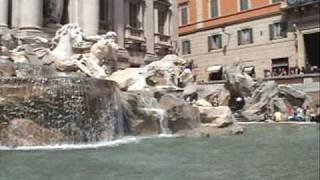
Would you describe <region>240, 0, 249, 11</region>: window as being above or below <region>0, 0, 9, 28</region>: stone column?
above

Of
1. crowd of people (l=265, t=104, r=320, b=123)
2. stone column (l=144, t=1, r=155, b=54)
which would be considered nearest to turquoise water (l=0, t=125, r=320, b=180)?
crowd of people (l=265, t=104, r=320, b=123)

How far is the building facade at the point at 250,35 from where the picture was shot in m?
37.8

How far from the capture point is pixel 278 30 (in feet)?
128

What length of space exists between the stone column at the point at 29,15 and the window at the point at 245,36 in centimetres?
2062

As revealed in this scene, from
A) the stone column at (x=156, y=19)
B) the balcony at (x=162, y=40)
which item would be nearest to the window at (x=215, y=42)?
the balcony at (x=162, y=40)

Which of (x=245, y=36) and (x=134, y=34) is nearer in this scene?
(x=134, y=34)

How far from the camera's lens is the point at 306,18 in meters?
37.9

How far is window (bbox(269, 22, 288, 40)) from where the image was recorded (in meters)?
38.8

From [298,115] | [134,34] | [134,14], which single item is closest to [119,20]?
[134,34]

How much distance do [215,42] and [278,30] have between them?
6.10 meters

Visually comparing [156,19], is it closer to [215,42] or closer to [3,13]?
[215,42]

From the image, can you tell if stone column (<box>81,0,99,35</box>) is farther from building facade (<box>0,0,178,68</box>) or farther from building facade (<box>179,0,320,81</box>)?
building facade (<box>179,0,320,81</box>)

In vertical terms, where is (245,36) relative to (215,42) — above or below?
above

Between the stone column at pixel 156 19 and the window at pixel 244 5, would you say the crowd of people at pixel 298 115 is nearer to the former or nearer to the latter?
the stone column at pixel 156 19
